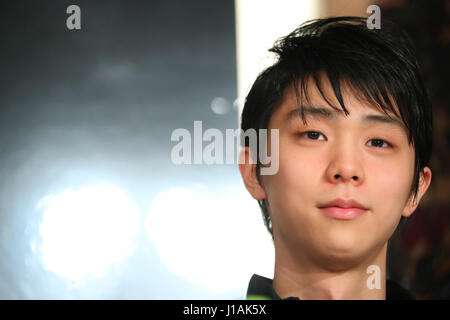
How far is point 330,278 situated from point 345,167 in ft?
0.61

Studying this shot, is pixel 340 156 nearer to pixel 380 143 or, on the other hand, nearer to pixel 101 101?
pixel 380 143

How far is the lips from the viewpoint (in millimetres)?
870

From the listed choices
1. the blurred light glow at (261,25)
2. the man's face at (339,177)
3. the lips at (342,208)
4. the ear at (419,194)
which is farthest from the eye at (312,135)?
the blurred light glow at (261,25)

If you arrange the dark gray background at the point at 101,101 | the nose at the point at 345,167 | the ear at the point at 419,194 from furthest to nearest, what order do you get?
the dark gray background at the point at 101,101 → the ear at the point at 419,194 → the nose at the point at 345,167

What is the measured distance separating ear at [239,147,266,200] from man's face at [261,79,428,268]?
78 mm

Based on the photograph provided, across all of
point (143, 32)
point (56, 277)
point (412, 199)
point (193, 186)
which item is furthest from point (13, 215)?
point (412, 199)

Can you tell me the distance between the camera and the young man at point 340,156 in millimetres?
879

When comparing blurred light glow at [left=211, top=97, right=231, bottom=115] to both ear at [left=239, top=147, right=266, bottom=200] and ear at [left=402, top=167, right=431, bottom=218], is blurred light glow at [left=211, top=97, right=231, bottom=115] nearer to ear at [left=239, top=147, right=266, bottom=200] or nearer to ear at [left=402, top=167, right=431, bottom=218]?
Answer: ear at [left=239, top=147, right=266, bottom=200]

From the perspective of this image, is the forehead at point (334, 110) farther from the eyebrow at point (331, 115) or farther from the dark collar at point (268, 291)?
the dark collar at point (268, 291)

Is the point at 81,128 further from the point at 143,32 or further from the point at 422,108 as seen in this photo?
the point at 422,108

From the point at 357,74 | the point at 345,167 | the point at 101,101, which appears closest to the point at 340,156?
the point at 345,167
